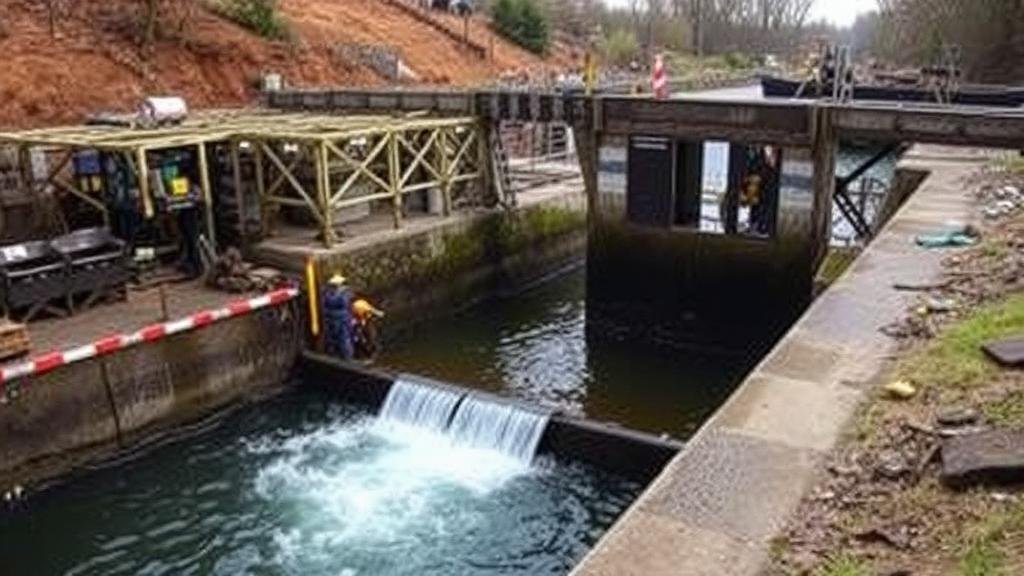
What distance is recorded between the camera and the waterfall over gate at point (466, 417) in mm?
13453

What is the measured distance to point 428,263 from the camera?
1923 cm

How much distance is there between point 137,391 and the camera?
46.0 ft

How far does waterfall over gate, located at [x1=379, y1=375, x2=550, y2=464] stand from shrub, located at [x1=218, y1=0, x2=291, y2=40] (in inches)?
713

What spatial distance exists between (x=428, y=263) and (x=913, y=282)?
31.3 feet

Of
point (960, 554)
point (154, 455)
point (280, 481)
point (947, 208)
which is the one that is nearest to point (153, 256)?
point (154, 455)

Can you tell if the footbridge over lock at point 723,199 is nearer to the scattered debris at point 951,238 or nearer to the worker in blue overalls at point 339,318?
the scattered debris at point 951,238

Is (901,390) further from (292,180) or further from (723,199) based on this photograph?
(292,180)

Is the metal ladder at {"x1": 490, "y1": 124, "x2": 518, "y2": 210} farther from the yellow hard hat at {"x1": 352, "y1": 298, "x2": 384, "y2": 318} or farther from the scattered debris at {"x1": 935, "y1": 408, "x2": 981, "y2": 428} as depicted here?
the scattered debris at {"x1": 935, "y1": 408, "x2": 981, "y2": 428}

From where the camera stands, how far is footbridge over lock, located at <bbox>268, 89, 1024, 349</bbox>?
16516 mm

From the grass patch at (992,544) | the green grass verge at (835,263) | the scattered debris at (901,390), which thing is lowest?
the green grass verge at (835,263)

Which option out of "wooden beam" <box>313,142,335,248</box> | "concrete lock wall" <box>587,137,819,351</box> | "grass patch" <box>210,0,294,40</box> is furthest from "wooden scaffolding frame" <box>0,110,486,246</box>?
"grass patch" <box>210,0,294,40</box>

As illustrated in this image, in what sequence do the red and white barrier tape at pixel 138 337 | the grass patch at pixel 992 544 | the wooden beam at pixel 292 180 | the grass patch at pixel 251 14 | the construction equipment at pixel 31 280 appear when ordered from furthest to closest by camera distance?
the grass patch at pixel 251 14 < the wooden beam at pixel 292 180 < the construction equipment at pixel 31 280 < the red and white barrier tape at pixel 138 337 < the grass patch at pixel 992 544

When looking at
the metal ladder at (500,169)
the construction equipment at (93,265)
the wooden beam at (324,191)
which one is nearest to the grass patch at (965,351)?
the wooden beam at (324,191)

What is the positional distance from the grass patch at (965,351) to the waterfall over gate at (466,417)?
5.33 m
